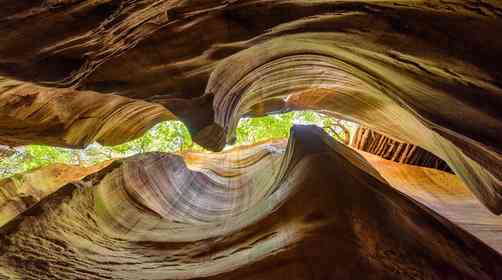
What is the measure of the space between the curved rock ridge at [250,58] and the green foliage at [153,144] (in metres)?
8.06

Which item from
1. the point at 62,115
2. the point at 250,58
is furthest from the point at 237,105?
the point at 62,115

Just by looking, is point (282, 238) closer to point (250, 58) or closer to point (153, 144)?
point (250, 58)

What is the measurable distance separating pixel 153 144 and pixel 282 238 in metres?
12.7

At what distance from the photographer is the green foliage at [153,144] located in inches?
548

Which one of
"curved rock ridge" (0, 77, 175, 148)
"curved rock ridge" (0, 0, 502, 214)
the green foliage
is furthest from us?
the green foliage

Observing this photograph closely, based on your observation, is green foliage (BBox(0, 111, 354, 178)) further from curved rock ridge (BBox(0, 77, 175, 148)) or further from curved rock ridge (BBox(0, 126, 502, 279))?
curved rock ridge (BBox(0, 126, 502, 279))

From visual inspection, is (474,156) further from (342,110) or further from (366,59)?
(342,110)

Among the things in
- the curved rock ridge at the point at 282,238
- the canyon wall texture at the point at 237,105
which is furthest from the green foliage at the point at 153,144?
the curved rock ridge at the point at 282,238

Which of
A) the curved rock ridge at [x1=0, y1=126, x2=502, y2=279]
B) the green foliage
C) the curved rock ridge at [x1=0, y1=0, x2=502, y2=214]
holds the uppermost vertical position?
the green foliage

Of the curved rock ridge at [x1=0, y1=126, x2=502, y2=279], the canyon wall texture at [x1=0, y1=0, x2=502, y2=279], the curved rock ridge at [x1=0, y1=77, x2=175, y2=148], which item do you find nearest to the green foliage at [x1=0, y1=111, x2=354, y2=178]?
the curved rock ridge at [x1=0, y1=77, x2=175, y2=148]

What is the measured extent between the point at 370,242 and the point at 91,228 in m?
3.39

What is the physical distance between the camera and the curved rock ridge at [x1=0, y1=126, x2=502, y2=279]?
3189 mm

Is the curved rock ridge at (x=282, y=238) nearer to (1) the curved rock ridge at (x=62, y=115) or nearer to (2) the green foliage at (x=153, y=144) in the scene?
(1) the curved rock ridge at (x=62, y=115)

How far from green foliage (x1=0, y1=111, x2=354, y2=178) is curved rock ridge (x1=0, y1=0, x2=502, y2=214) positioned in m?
8.06
